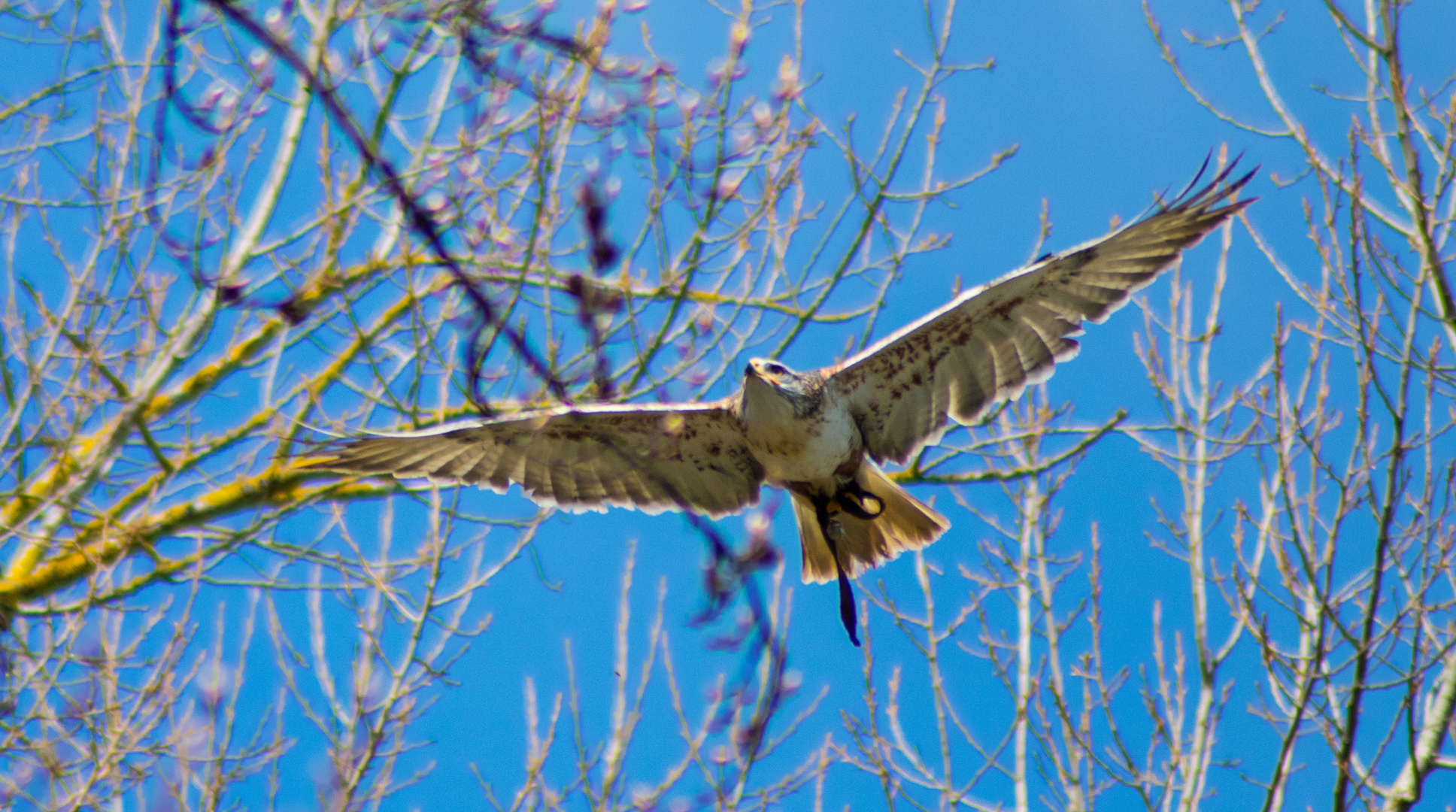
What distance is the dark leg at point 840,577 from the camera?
3477 millimetres

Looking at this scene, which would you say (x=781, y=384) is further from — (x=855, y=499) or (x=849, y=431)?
(x=855, y=499)

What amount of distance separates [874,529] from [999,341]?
0.87m

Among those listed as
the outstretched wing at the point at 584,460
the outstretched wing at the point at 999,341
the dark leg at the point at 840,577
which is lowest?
the dark leg at the point at 840,577

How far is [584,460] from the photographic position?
4.38 m

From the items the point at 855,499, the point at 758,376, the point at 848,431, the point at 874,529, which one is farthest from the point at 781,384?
the point at 874,529

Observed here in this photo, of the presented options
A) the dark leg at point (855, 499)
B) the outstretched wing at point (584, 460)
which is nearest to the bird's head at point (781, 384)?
the outstretched wing at point (584, 460)

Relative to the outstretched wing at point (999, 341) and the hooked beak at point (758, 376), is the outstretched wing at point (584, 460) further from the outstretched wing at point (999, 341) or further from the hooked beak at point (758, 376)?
the outstretched wing at point (999, 341)

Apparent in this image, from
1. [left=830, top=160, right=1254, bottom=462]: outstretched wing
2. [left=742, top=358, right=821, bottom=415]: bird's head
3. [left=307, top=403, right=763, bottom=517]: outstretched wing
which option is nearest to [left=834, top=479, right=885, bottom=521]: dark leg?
[left=830, top=160, right=1254, bottom=462]: outstretched wing

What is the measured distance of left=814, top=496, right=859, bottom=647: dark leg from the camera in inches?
137

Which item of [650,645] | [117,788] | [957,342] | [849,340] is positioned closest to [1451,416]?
[957,342]

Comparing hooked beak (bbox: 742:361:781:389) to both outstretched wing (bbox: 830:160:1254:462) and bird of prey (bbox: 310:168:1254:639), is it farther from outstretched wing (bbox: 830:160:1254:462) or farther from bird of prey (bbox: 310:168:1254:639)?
outstretched wing (bbox: 830:160:1254:462)

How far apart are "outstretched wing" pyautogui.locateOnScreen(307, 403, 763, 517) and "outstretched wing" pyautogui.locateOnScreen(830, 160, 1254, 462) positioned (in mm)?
526

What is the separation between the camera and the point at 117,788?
3975mm

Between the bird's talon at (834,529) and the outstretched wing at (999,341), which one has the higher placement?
the outstretched wing at (999,341)
